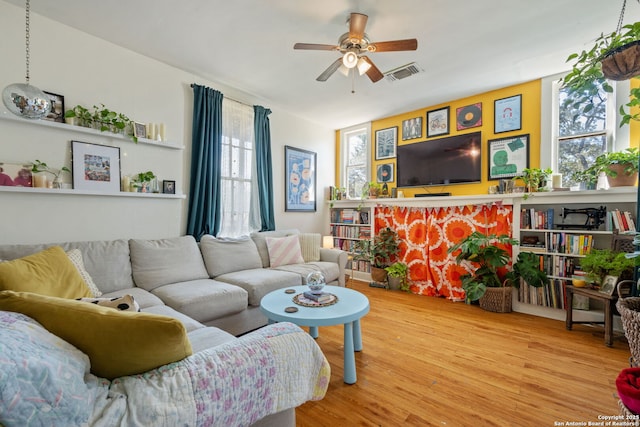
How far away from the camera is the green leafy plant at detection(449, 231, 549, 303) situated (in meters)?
2.93

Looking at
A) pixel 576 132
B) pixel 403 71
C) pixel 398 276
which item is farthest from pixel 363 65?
pixel 398 276

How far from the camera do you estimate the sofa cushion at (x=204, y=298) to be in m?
2.04

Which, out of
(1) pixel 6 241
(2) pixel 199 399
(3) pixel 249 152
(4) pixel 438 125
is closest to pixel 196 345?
(2) pixel 199 399

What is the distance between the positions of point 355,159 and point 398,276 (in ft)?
7.19

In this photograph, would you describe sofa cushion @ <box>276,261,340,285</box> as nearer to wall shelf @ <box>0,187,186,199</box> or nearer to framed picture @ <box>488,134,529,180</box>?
wall shelf @ <box>0,187,186,199</box>

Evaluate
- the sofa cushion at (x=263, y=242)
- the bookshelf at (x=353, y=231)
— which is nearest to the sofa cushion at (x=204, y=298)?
the sofa cushion at (x=263, y=242)

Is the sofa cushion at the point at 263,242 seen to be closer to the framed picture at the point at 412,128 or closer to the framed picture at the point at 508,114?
the framed picture at the point at 412,128

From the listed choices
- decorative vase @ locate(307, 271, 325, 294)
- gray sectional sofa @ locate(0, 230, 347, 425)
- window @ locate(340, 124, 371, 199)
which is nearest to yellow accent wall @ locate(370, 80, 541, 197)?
window @ locate(340, 124, 371, 199)

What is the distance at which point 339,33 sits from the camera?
7.99ft

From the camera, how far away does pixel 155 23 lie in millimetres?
2311

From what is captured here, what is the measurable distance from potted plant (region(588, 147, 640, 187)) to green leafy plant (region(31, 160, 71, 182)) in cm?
486

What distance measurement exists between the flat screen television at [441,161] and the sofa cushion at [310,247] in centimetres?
165

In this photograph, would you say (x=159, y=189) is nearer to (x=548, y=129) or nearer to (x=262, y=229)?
(x=262, y=229)

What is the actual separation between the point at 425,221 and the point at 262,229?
2.29 meters
